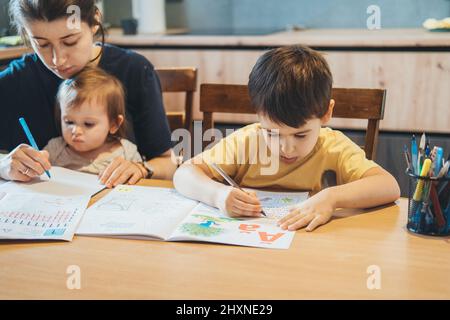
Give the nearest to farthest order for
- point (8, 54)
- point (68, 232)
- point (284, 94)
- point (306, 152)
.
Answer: point (68, 232)
point (284, 94)
point (306, 152)
point (8, 54)

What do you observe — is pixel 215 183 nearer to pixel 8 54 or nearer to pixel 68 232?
pixel 68 232

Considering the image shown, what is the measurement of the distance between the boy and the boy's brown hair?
37 cm

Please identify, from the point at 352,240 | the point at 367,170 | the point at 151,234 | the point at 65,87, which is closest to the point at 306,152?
the point at 367,170

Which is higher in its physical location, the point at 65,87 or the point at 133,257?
the point at 65,87

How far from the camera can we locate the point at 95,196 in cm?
127

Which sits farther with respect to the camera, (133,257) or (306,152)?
(306,152)

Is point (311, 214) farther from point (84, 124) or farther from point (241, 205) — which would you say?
point (84, 124)

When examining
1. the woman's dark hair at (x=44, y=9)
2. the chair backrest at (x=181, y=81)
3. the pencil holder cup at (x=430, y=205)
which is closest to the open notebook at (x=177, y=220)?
the pencil holder cup at (x=430, y=205)

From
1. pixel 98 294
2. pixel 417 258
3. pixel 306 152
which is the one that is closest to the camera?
pixel 98 294

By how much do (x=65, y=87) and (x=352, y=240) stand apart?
0.92m

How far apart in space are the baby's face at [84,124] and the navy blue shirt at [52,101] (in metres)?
0.13

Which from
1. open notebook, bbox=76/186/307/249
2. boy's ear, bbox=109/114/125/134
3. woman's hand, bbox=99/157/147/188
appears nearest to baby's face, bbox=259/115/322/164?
open notebook, bbox=76/186/307/249

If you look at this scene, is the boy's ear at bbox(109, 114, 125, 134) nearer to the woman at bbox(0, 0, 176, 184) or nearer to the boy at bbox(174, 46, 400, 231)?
the woman at bbox(0, 0, 176, 184)

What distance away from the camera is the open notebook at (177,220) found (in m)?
1.02
